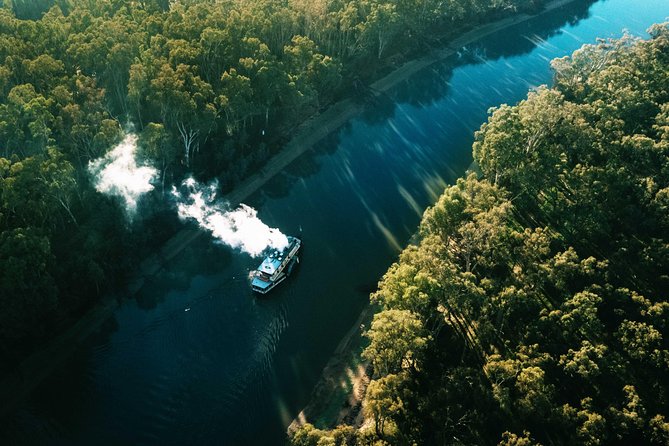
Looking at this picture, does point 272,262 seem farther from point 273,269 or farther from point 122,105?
point 122,105

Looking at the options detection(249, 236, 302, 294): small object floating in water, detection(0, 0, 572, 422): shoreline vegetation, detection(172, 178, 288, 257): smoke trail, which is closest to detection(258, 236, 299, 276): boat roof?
detection(249, 236, 302, 294): small object floating in water

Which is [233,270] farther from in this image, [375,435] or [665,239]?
[665,239]

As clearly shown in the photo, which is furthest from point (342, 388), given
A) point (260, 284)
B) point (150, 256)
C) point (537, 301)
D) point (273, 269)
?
point (150, 256)

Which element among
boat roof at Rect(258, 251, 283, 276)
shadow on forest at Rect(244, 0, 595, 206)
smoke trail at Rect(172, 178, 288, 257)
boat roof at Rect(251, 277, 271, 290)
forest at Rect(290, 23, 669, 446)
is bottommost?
forest at Rect(290, 23, 669, 446)

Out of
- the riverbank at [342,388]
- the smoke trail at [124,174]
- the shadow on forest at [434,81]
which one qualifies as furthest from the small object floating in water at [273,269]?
the smoke trail at [124,174]

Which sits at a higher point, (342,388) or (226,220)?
(226,220)

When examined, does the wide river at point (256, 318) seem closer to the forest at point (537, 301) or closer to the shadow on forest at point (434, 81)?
the shadow on forest at point (434, 81)

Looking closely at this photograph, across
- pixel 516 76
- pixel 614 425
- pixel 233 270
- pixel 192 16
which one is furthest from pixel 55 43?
pixel 516 76

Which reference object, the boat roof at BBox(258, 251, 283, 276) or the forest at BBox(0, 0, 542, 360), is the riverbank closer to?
the boat roof at BBox(258, 251, 283, 276)
